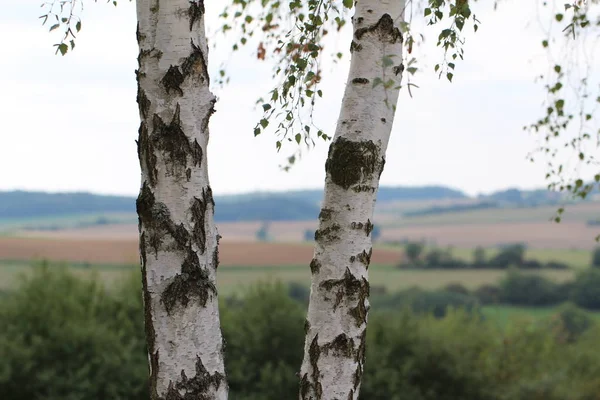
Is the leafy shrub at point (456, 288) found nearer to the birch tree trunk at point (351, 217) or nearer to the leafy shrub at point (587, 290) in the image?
the leafy shrub at point (587, 290)

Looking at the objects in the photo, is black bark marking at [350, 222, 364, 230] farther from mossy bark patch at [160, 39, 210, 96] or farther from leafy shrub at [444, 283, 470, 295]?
leafy shrub at [444, 283, 470, 295]

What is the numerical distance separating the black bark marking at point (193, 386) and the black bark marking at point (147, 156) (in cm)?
74

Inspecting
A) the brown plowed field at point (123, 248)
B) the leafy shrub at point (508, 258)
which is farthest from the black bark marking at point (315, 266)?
the leafy shrub at point (508, 258)

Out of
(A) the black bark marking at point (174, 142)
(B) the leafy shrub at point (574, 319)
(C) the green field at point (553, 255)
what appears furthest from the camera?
(C) the green field at point (553, 255)

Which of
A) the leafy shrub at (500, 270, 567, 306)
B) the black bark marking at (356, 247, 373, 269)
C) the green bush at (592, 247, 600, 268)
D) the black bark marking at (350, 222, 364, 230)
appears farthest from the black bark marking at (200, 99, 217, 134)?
the green bush at (592, 247, 600, 268)

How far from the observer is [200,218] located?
8.98 feet

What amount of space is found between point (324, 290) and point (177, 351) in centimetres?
67

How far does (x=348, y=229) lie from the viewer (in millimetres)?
2961

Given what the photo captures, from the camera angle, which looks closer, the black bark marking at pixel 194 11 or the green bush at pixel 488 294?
the black bark marking at pixel 194 11

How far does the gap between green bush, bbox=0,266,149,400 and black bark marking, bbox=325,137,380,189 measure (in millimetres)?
9800

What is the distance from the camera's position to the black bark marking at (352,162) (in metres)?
2.97

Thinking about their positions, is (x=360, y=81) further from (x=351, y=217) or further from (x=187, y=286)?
(x=187, y=286)

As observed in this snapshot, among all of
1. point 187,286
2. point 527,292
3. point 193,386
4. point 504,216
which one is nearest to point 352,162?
point 187,286

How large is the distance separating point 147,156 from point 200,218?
12.3 inches
